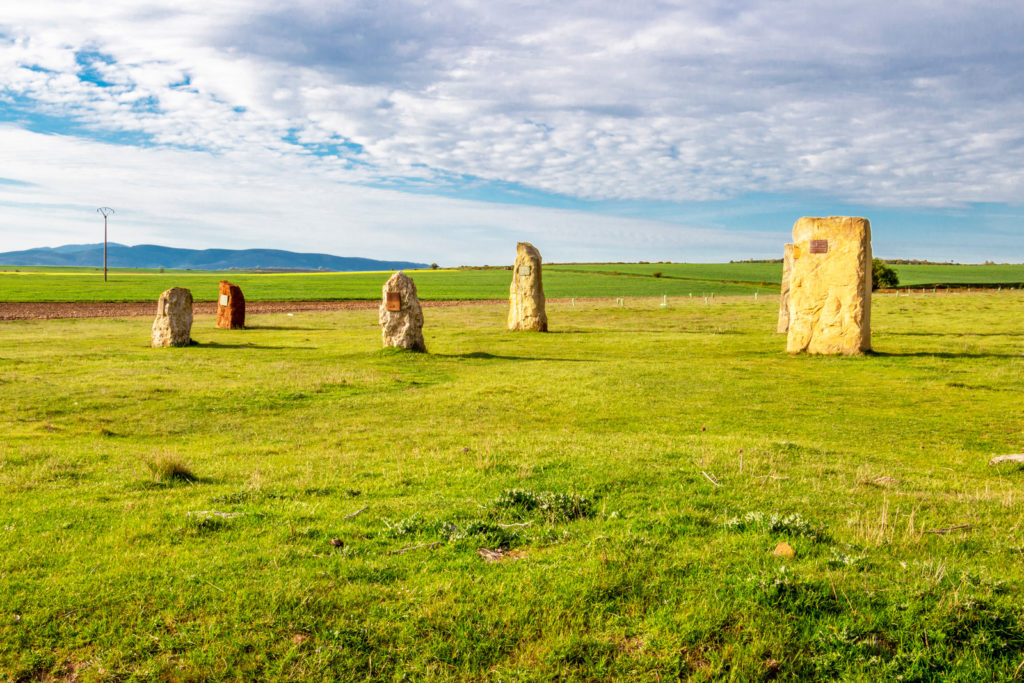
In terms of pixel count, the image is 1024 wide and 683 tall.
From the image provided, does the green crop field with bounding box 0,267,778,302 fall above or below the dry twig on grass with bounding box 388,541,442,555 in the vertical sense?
above

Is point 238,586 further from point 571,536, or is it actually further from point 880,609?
point 880,609

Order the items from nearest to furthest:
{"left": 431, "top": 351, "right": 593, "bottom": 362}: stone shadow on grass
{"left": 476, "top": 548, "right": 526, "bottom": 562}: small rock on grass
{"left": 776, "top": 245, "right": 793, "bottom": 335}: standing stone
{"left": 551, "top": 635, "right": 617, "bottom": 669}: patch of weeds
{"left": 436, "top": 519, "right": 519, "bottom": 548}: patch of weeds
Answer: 1. {"left": 551, "top": 635, "right": 617, "bottom": 669}: patch of weeds
2. {"left": 476, "top": 548, "right": 526, "bottom": 562}: small rock on grass
3. {"left": 436, "top": 519, "right": 519, "bottom": 548}: patch of weeds
4. {"left": 431, "top": 351, "right": 593, "bottom": 362}: stone shadow on grass
5. {"left": 776, "top": 245, "right": 793, "bottom": 335}: standing stone

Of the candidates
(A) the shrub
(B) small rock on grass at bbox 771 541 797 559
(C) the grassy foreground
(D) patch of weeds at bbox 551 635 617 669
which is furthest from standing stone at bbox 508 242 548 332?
(A) the shrub

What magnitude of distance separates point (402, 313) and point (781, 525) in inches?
671

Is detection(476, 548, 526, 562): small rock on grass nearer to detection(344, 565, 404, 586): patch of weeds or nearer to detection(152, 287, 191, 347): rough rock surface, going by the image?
detection(344, 565, 404, 586): patch of weeds

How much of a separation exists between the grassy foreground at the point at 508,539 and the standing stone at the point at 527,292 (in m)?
15.1

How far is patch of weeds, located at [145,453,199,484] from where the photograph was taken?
806cm

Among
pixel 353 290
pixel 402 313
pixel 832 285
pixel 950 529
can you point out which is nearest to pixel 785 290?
pixel 832 285

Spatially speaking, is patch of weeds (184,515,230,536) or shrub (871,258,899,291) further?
shrub (871,258,899,291)

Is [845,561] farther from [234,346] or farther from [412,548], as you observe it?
[234,346]

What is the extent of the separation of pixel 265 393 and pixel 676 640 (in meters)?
12.5

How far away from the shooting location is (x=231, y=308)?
3150cm

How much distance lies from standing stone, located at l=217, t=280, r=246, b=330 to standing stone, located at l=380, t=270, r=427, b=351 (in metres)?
12.7

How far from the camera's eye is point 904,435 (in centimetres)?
1143
